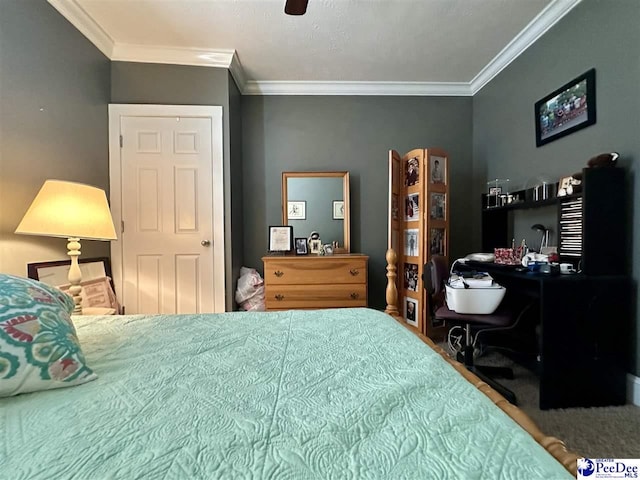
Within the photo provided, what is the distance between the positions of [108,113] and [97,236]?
1464 mm

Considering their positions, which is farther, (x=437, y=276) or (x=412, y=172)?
(x=412, y=172)

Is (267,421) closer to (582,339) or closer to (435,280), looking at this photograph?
(435,280)

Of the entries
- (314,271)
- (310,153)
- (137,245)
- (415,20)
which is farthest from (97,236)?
(415,20)

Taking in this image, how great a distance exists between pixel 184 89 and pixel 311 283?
7.04 ft

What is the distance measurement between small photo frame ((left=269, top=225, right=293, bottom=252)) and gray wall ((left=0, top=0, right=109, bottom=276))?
152cm

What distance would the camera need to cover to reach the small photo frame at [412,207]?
288cm

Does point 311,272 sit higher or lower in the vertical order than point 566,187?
lower

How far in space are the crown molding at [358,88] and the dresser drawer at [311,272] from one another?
1.88 metres

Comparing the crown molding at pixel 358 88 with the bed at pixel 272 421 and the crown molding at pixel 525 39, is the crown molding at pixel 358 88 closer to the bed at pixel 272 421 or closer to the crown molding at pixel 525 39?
the crown molding at pixel 525 39

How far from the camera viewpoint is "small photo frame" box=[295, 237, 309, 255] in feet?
10.3

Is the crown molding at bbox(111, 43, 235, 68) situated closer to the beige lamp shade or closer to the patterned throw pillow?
the beige lamp shade

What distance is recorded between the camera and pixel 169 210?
8.93ft

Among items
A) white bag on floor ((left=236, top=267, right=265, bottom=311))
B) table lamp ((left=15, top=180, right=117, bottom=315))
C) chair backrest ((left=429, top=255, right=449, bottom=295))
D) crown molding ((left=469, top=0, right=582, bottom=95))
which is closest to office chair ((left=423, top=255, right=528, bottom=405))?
chair backrest ((left=429, top=255, right=449, bottom=295))

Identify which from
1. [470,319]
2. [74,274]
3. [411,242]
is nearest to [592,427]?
[470,319]
